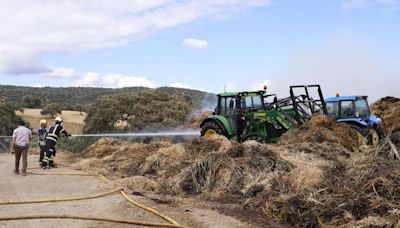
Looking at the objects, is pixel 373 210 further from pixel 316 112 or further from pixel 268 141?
pixel 316 112

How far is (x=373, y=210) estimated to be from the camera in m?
7.43

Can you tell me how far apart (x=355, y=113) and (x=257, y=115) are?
4.14 m

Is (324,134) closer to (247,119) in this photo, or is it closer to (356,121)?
(247,119)

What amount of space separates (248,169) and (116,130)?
24.3 meters

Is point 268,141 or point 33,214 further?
point 268,141

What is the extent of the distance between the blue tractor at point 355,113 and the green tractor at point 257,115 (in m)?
1.52

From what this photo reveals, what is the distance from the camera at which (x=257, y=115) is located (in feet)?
57.3

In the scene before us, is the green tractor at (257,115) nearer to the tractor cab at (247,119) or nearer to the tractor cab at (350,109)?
the tractor cab at (247,119)

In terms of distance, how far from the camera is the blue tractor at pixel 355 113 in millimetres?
18328

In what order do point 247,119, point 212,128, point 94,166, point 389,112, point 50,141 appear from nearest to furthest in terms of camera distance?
1. point 94,166
2. point 50,141
3. point 247,119
4. point 212,128
5. point 389,112

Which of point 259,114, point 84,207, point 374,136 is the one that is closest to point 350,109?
point 374,136

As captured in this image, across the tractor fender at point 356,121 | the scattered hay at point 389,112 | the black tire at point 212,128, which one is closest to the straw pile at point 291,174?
the tractor fender at point 356,121

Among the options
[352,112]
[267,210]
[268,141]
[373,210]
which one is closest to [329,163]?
[267,210]

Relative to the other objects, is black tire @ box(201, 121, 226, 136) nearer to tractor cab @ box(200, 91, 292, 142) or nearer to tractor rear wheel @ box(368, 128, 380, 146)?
tractor cab @ box(200, 91, 292, 142)
